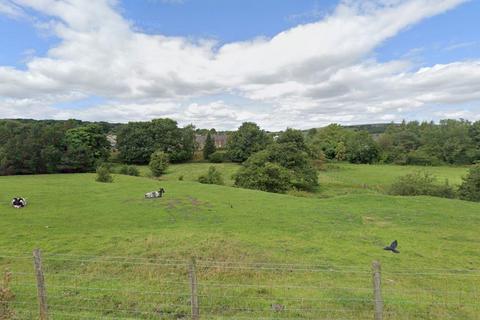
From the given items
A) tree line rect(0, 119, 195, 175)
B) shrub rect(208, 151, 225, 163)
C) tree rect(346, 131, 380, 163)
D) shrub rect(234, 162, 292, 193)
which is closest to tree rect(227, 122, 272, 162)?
shrub rect(208, 151, 225, 163)

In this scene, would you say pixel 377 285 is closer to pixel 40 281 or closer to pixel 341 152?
pixel 40 281

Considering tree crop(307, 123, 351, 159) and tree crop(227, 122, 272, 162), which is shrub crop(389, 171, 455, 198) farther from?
tree crop(307, 123, 351, 159)

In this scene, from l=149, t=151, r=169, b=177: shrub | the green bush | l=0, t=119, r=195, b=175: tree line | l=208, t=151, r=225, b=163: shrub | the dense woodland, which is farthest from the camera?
l=208, t=151, r=225, b=163: shrub

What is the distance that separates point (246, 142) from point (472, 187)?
45299 mm

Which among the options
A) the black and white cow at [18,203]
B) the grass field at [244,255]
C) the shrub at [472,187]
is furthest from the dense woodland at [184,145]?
the black and white cow at [18,203]

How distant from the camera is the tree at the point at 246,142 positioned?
218ft

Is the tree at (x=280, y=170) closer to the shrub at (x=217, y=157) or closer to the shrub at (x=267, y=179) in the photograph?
the shrub at (x=267, y=179)

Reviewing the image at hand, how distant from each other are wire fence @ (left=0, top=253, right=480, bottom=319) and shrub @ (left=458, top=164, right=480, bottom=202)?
23657 mm

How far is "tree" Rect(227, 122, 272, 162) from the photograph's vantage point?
218 ft

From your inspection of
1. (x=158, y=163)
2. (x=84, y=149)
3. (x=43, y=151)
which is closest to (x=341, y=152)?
(x=158, y=163)

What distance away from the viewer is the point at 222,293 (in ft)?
23.3

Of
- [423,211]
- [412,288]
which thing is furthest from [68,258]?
[423,211]

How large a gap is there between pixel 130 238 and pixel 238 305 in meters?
7.36

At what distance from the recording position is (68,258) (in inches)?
390
